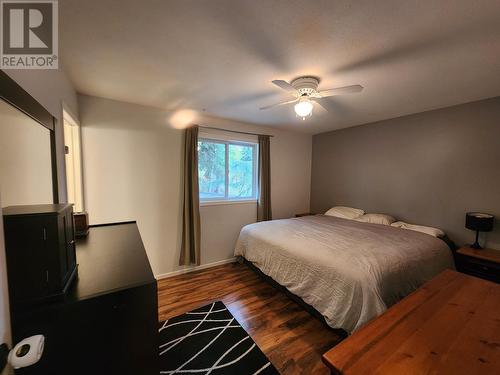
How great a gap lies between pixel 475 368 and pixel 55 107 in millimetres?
2761

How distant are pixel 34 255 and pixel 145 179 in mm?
2143

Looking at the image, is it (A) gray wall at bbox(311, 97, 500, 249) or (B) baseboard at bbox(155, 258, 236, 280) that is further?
(B) baseboard at bbox(155, 258, 236, 280)

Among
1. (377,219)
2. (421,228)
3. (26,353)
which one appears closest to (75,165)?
(26,353)

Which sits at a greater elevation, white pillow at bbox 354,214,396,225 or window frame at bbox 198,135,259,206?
window frame at bbox 198,135,259,206

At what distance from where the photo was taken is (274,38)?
1.38 meters

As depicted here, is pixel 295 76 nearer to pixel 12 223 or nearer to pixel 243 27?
pixel 243 27

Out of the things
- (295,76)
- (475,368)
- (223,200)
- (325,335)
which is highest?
(295,76)

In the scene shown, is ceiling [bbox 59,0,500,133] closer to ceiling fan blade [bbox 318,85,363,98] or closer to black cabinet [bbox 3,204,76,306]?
ceiling fan blade [bbox 318,85,363,98]

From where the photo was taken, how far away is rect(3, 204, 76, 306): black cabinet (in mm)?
756

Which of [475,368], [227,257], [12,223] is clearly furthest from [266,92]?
[227,257]

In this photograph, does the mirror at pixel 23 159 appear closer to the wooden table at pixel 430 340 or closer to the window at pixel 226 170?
the wooden table at pixel 430 340

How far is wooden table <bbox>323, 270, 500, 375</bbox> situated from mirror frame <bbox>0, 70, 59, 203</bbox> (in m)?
1.66

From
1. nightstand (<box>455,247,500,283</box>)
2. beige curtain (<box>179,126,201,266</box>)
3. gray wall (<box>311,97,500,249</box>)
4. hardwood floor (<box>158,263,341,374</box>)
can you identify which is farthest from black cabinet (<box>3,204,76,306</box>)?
gray wall (<box>311,97,500,249</box>)

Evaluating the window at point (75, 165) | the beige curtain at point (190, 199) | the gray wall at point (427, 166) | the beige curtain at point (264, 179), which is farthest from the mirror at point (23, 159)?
the gray wall at point (427, 166)
